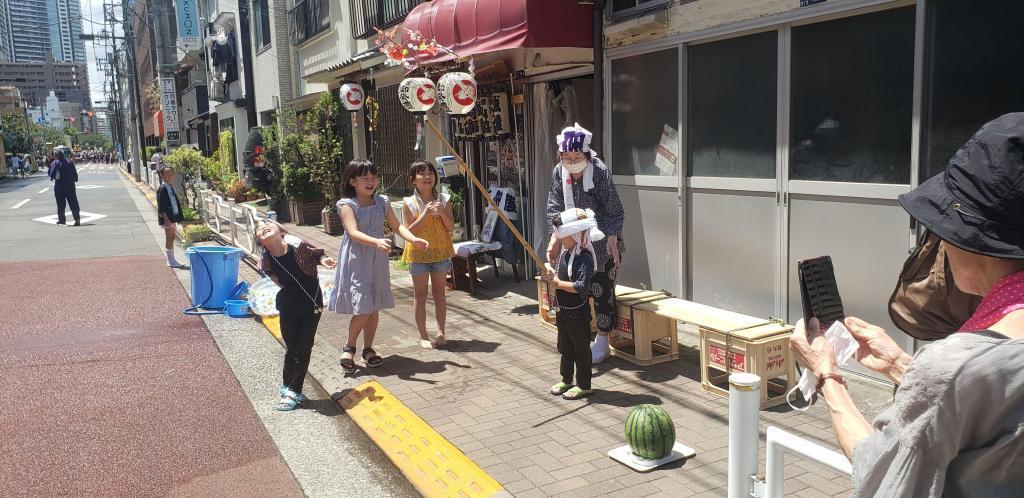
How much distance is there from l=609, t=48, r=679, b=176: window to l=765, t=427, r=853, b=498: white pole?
5.02m

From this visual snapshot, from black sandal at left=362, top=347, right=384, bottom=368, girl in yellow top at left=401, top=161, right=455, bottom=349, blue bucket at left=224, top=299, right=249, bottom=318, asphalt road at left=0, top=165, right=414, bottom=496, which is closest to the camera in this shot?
asphalt road at left=0, top=165, right=414, bottom=496

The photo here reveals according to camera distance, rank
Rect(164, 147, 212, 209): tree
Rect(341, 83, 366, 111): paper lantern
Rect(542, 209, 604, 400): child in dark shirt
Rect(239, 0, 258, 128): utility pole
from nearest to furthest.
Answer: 1. Rect(542, 209, 604, 400): child in dark shirt
2. Rect(341, 83, 366, 111): paper lantern
3. Rect(164, 147, 212, 209): tree
4. Rect(239, 0, 258, 128): utility pole

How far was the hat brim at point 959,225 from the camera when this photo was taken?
59.8 inches

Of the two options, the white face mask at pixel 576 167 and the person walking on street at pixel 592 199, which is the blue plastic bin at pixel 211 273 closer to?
the person walking on street at pixel 592 199

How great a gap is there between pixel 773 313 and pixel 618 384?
154cm

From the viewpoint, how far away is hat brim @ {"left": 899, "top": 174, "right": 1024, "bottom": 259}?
1.52 metres

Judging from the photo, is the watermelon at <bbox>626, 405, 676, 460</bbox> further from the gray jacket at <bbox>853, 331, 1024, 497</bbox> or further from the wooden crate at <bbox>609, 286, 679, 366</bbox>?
the gray jacket at <bbox>853, 331, 1024, 497</bbox>

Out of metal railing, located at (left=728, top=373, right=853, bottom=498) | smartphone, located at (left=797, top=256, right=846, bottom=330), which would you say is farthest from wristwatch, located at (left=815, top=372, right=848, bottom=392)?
metal railing, located at (left=728, top=373, right=853, bottom=498)

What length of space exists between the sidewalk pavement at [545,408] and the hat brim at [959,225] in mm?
2745

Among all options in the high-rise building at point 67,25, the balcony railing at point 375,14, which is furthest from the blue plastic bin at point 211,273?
the high-rise building at point 67,25

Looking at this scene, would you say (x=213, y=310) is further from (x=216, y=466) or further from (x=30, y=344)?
(x=216, y=466)

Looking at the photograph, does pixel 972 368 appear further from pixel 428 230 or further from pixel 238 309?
pixel 238 309

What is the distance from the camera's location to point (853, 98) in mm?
5609

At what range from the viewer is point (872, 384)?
18.3 ft
